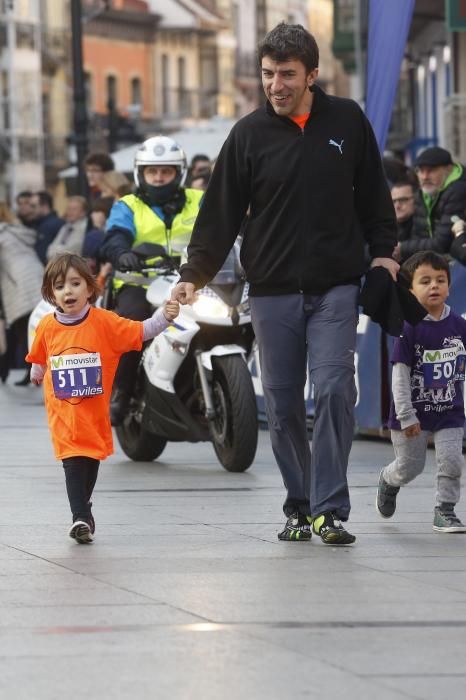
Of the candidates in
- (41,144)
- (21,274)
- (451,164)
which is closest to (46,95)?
(41,144)

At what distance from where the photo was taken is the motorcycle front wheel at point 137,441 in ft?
40.6

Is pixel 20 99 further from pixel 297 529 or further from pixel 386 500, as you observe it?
pixel 297 529

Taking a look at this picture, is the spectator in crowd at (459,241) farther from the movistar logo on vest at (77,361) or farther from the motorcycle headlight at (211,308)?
the movistar logo on vest at (77,361)

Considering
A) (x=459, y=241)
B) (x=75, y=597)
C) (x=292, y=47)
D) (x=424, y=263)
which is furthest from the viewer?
(x=459, y=241)

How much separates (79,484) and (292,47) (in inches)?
76.4

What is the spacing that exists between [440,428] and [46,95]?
73.8 meters

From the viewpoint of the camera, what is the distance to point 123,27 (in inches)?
3494

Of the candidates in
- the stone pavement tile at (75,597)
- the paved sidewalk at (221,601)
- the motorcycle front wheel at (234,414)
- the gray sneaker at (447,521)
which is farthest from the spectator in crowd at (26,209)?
the stone pavement tile at (75,597)

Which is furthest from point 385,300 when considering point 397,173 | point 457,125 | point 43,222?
point 457,125

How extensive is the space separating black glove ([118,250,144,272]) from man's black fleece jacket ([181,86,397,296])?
3.09m

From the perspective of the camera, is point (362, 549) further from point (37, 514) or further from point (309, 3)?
point (309, 3)

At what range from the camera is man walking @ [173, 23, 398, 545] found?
27.7ft

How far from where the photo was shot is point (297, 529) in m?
8.66

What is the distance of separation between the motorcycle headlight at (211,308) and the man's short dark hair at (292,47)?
3.56 meters
